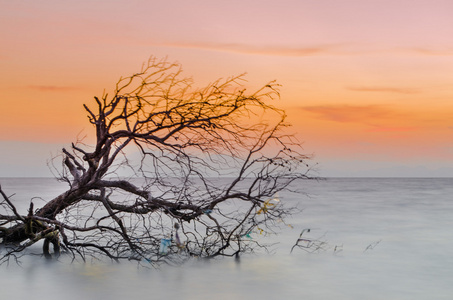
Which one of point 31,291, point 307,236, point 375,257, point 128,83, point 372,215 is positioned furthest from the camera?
point 372,215

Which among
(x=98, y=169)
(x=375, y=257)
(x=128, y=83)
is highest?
(x=128, y=83)

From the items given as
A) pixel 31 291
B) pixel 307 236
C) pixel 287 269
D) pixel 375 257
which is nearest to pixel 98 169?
pixel 31 291

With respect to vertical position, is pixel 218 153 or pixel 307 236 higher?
pixel 218 153

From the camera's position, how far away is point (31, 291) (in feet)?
23.6

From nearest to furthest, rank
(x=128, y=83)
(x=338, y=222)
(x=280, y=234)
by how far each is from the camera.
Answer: (x=128, y=83) < (x=280, y=234) < (x=338, y=222)

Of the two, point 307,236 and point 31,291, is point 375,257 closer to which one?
point 307,236

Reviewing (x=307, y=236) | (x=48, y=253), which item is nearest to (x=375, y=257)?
(x=307, y=236)

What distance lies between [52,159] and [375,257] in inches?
212

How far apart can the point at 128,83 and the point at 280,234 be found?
5.61 metres

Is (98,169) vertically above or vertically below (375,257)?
above

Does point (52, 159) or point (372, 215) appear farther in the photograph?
point (372, 215)

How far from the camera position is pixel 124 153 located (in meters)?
8.05

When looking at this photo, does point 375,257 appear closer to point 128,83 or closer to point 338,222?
point 128,83

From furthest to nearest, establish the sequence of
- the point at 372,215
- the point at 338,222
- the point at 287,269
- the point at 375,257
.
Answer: the point at 372,215
the point at 338,222
the point at 375,257
the point at 287,269
